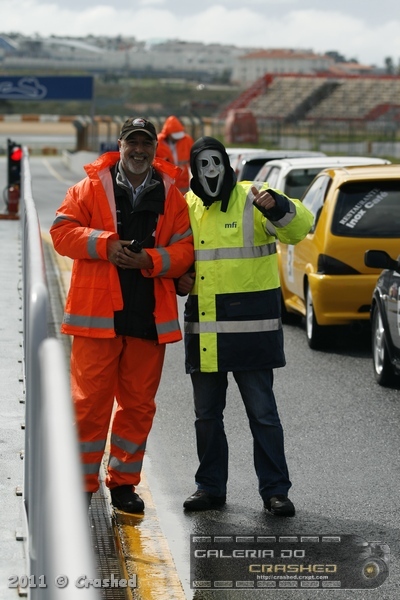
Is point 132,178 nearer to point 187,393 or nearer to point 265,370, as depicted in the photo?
point 265,370

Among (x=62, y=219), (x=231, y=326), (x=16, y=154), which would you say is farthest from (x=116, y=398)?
(x=16, y=154)

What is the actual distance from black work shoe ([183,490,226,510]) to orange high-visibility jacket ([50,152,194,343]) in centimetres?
89

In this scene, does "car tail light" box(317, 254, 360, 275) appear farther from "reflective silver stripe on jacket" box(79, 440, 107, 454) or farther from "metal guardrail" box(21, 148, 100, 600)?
"metal guardrail" box(21, 148, 100, 600)

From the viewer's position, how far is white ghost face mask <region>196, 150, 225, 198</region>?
6359 millimetres

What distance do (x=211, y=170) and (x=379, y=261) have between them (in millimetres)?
3382

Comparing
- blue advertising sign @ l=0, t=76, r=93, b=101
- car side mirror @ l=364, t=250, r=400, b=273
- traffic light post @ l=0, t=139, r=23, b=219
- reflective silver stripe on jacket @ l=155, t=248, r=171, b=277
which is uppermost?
reflective silver stripe on jacket @ l=155, t=248, r=171, b=277

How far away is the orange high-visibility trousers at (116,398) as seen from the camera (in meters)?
6.19

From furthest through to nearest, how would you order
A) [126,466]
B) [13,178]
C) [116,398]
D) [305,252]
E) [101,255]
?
[13,178]
[305,252]
[126,466]
[116,398]
[101,255]

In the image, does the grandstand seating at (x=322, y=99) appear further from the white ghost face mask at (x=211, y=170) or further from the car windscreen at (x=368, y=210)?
the white ghost face mask at (x=211, y=170)

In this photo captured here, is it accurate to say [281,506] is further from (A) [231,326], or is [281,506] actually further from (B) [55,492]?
(B) [55,492]

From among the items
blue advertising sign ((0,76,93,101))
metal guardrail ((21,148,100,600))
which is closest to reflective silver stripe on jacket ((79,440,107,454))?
metal guardrail ((21,148,100,600))

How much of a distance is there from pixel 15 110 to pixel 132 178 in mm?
139244

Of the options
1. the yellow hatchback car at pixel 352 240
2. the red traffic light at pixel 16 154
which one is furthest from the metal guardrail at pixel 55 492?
the red traffic light at pixel 16 154

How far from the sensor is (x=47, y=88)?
6531cm
